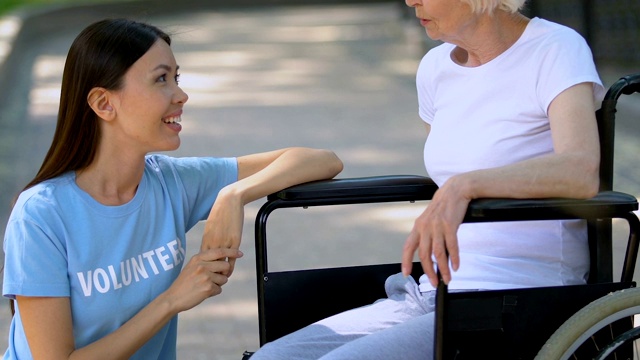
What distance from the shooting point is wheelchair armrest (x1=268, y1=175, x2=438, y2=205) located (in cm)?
217

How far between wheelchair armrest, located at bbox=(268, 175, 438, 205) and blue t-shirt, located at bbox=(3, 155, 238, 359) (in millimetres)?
225

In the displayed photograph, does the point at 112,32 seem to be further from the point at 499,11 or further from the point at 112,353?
the point at 499,11

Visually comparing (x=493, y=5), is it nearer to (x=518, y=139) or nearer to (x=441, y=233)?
(x=518, y=139)

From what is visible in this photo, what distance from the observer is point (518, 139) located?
2.04 metres

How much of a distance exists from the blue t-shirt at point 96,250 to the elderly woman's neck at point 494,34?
0.64 meters

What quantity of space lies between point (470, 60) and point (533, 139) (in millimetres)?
245

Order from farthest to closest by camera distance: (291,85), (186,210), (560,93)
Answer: (291,85) → (186,210) → (560,93)

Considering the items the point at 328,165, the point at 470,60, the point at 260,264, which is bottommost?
the point at 260,264

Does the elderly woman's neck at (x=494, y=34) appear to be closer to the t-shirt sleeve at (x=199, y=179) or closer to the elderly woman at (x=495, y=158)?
the elderly woman at (x=495, y=158)

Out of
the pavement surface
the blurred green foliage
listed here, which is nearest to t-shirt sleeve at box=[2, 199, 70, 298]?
the pavement surface

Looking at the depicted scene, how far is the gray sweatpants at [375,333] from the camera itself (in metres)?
1.87

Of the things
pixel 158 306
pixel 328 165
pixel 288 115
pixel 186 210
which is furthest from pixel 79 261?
pixel 288 115

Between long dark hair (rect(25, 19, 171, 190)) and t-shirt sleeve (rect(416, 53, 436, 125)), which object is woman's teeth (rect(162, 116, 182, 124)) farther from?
t-shirt sleeve (rect(416, 53, 436, 125))

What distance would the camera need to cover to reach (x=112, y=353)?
79.4 inches
